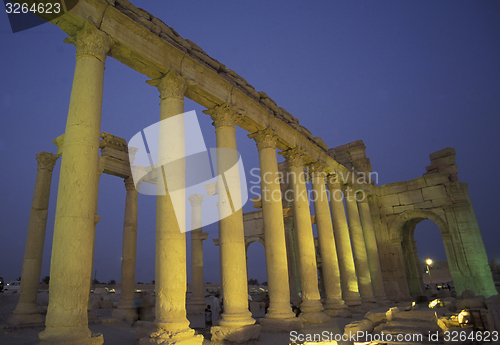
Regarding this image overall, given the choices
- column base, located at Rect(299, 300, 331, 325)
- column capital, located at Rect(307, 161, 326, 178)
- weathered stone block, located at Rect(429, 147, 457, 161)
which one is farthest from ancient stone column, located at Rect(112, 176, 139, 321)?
weathered stone block, located at Rect(429, 147, 457, 161)

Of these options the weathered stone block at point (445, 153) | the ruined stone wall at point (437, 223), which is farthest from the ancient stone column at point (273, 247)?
the weathered stone block at point (445, 153)

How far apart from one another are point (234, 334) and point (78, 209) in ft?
22.7

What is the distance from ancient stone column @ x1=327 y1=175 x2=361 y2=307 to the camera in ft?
69.8

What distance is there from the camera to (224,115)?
14641mm

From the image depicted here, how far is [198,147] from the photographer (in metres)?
30.2

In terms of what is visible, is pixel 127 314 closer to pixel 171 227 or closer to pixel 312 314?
pixel 312 314

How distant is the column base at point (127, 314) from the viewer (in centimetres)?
1909

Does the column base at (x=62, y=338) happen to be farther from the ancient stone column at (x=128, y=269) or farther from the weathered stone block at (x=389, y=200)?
the weathered stone block at (x=389, y=200)

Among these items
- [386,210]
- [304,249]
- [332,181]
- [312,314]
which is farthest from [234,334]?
[386,210]

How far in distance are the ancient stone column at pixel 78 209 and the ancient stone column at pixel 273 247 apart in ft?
26.2

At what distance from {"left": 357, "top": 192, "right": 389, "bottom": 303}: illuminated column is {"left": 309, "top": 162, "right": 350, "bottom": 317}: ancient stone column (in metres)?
7.39

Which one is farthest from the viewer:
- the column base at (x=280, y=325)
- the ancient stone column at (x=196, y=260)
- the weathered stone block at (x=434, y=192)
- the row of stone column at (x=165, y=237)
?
the weathered stone block at (x=434, y=192)

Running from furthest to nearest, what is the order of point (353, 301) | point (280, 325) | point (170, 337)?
point (353, 301) < point (280, 325) < point (170, 337)

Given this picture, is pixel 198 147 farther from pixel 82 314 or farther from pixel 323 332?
pixel 82 314
